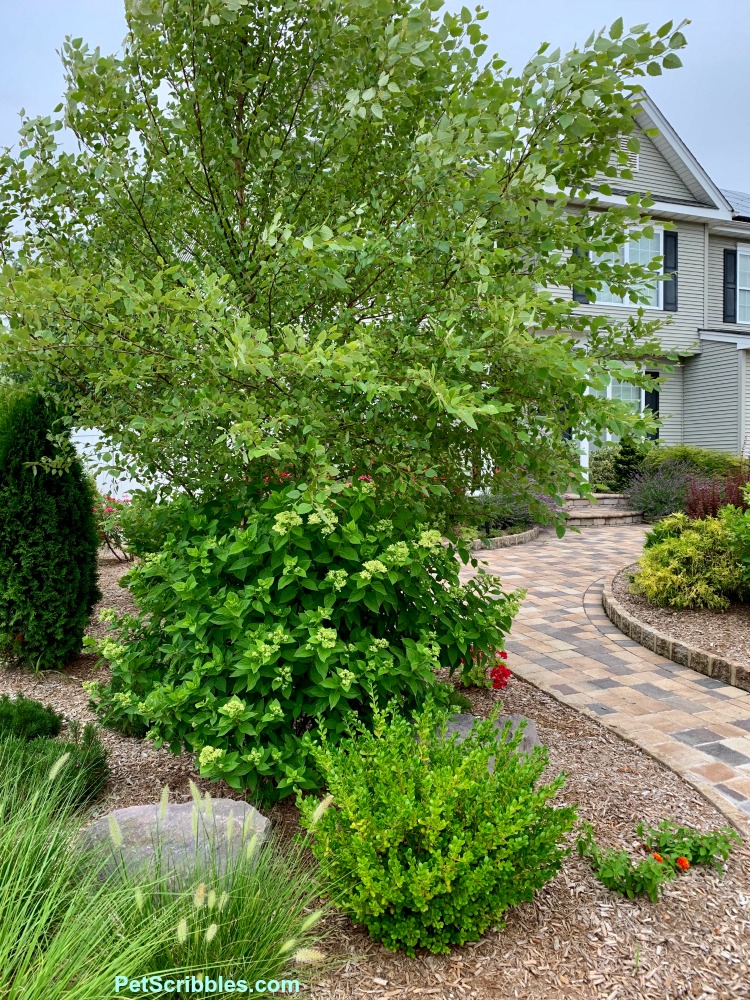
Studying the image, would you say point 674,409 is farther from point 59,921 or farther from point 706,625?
point 59,921

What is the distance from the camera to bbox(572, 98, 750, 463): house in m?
16.9

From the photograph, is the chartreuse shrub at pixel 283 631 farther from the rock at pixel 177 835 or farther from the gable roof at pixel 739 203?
the gable roof at pixel 739 203

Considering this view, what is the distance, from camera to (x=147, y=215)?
3.33 m

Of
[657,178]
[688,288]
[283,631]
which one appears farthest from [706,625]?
[657,178]

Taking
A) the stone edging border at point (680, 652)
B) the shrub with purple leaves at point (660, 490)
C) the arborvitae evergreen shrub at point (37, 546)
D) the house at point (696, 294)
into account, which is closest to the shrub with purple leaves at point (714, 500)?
the stone edging border at point (680, 652)

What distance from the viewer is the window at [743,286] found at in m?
18.6

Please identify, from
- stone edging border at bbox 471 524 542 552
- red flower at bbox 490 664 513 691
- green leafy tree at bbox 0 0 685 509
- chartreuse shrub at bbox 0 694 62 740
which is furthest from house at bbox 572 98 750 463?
chartreuse shrub at bbox 0 694 62 740

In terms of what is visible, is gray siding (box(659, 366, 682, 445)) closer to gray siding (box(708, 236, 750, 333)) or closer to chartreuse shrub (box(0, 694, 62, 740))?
gray siding (box(708, 236, 750, 333))

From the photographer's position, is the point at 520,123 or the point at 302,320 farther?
the point at 302,320

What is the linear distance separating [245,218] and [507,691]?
10.9 ft

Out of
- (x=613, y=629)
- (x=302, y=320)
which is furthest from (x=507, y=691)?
(x=302, y=320)

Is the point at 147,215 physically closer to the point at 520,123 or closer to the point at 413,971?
the point at 520,123

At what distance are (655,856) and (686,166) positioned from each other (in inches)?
742

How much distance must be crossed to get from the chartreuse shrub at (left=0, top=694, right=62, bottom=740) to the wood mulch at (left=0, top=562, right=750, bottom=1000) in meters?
0.52
